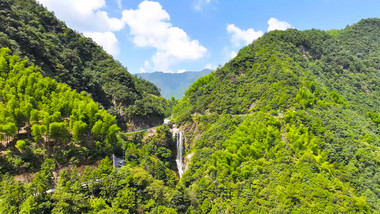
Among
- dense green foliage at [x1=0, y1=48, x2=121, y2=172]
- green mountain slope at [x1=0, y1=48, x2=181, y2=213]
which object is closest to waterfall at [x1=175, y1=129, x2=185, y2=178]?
green mountain slope at [x1=0, y1=48, x2=181, y2=213]

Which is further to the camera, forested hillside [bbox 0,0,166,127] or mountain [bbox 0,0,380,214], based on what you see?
A: forested hillside [bbox 0,0,166,127]

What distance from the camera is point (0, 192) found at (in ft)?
75.0

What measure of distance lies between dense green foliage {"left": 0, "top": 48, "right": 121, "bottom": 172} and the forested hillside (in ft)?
41.5

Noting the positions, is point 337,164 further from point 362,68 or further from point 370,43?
point 370,43

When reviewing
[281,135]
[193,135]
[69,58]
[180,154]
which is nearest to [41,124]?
[180,154]

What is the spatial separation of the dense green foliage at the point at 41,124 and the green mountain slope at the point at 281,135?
63.8 ft

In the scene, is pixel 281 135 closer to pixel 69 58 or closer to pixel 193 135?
pixel 193 135

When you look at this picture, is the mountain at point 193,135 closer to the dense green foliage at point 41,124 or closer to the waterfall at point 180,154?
the dense green foliage at point 41,124

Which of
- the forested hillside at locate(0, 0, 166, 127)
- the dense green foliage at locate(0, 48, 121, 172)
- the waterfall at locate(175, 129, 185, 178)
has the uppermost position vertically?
the forested hillside at locate(0, 0, 166, 127)

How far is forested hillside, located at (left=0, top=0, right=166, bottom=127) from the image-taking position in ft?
166

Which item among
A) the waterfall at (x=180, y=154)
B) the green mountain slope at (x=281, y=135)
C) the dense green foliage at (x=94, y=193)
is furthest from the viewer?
the waterfall at (x=180, y=154)

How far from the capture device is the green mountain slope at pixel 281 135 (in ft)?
126

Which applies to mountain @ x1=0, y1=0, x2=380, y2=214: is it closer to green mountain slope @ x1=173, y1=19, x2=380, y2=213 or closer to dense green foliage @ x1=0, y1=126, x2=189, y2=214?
dense green foliage @ x1=0, y1=126, x2=189, y2=214

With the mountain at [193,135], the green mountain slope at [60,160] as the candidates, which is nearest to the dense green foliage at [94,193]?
the green mountain slope at [60,160]
